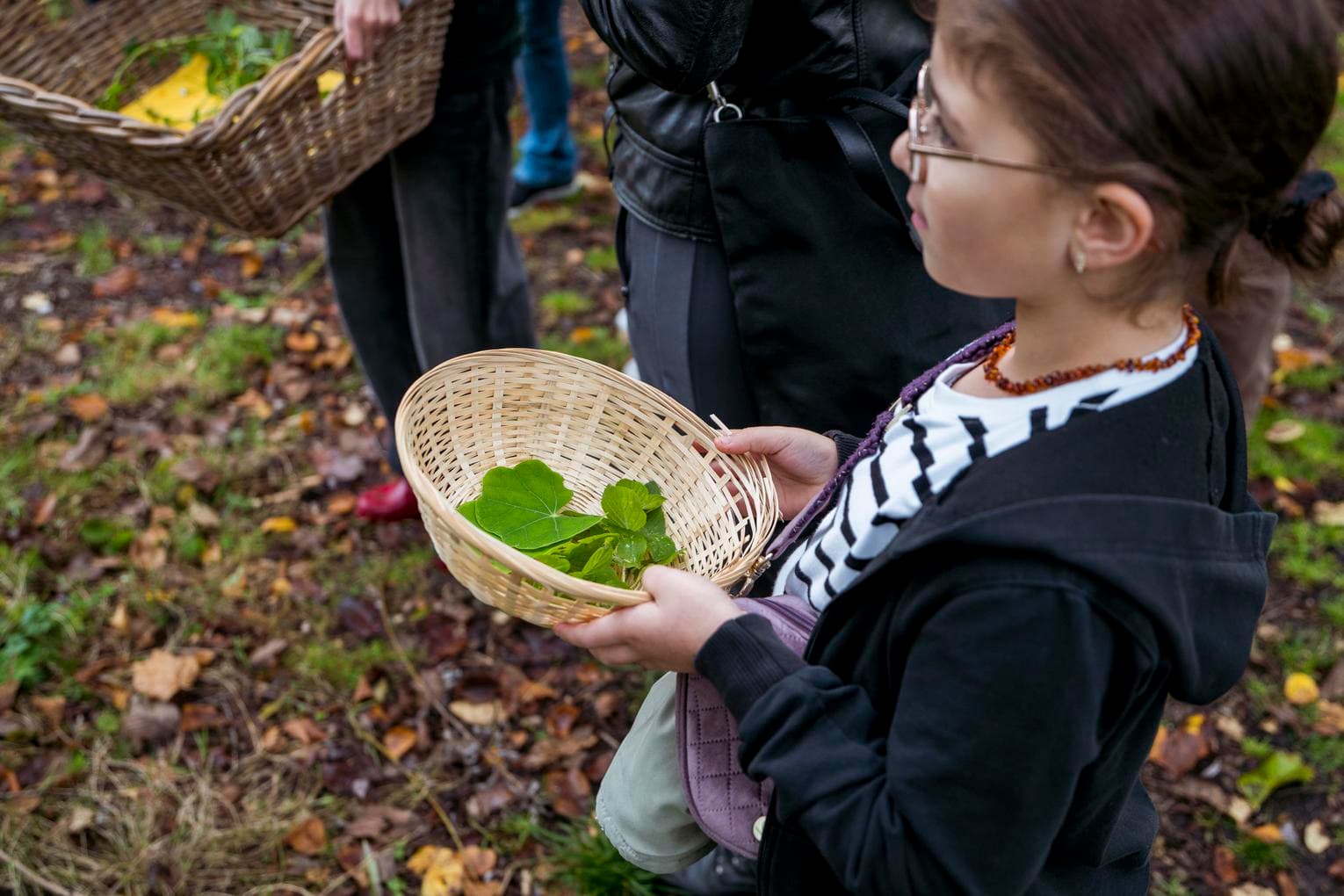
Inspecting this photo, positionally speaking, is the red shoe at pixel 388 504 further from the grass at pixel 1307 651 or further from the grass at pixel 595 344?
the grass at pixel 1307 651

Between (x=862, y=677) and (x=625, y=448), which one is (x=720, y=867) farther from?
(x=862, y=677)

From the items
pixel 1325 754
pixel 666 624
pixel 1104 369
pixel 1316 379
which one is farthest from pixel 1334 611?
pixel 666 624

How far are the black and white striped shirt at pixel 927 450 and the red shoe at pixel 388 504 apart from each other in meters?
1.78

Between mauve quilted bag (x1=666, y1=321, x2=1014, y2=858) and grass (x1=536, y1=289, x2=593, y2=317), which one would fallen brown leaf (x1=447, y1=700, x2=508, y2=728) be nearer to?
mauve quilted bag (x1=666, y1=321, x2=1014, y2=858)

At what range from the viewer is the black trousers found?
238 centimetres

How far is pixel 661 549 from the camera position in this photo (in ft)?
4.94

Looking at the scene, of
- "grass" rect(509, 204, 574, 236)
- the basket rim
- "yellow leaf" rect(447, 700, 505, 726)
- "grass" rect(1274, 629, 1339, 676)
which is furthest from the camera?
"grass" rect(509, 204, 574, 236)

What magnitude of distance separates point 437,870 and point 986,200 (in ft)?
6.00

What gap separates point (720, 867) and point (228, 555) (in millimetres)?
1586

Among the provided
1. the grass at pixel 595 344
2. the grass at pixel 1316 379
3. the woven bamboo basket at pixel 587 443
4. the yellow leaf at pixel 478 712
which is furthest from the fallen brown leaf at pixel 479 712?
the grass at pixel 1316 379

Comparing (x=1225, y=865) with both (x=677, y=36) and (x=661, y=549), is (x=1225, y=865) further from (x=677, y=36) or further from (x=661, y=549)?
(x=677, y=36)

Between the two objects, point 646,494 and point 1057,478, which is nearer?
point 1057,478

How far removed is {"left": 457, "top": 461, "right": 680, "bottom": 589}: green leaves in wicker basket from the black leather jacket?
1.49 ft

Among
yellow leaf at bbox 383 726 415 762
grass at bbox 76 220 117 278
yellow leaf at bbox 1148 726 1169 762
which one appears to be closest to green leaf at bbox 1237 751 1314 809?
yellow leaf at bbox 1148 726 1169 762
